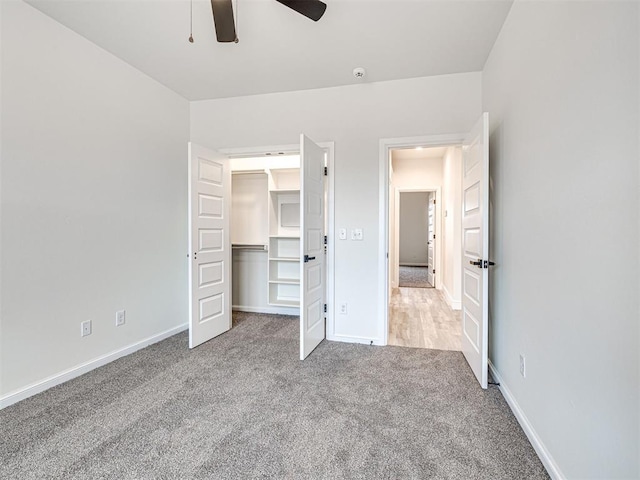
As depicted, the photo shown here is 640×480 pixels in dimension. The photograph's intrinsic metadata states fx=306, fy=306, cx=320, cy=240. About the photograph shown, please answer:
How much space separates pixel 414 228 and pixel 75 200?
9.28 m

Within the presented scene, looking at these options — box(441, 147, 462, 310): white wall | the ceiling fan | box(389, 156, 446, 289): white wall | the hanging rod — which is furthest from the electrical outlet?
box(389, 156, 446, 289): white wall

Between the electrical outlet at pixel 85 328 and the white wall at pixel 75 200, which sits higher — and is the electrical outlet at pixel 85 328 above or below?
below

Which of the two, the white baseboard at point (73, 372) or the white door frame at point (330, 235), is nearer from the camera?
the white baseboard at point (73, 372)

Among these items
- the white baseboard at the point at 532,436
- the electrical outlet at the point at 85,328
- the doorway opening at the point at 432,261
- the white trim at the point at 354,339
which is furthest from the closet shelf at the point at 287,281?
the white baseboard at the point at 532,436

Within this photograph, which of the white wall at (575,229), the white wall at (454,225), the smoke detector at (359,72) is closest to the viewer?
the white wall at (575,229)

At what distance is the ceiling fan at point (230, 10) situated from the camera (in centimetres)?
164

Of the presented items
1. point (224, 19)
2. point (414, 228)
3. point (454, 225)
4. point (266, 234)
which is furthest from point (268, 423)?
point (414, 228)

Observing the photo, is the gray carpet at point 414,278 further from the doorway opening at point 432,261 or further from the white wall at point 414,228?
the white wall at point 414,228

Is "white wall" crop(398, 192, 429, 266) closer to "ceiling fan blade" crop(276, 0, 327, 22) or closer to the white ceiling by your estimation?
the white ceiling

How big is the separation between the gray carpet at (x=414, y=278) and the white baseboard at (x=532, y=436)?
447 centimetres

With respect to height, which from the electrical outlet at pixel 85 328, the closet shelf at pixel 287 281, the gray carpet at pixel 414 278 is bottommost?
the gray carpet at pixel 414 278

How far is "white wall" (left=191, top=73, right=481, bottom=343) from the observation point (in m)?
2.90

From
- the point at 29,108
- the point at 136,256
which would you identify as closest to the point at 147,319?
the point at 136,256

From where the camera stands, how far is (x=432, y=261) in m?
6.75
